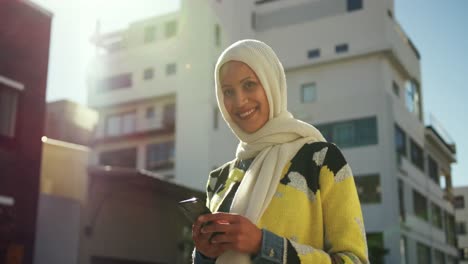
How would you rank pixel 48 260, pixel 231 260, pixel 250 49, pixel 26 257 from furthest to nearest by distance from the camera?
1. pixel 48 260
2. pixel 26 257
3. pixel 250 49
4. pixel 231 260

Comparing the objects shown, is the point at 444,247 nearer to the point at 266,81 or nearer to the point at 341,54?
the point at 341,54

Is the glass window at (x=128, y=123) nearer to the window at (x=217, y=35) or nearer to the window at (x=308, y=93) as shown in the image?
the window at (x=217, y=35)

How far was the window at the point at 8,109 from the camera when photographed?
12781 mm

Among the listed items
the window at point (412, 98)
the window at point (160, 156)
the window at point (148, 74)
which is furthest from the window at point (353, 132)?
the window at point (148, 74)

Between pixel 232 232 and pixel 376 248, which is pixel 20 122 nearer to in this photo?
pixel 232 232

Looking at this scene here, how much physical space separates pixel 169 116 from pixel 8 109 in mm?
23578

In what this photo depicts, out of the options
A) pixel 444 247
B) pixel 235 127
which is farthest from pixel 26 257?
pixel 444 247

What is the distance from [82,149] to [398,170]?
56.6ft

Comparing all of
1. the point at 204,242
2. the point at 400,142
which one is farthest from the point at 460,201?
the point at 204,242

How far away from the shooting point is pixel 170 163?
116 feet

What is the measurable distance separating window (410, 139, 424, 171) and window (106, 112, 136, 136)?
17.4 metres

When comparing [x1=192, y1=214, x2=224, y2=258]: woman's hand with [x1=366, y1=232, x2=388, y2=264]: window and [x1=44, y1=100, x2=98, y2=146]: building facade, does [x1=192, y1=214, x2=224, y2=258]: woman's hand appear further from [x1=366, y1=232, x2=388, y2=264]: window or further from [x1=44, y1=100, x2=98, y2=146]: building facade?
[x1=366, y1=232, x2=388, y2=264]: window

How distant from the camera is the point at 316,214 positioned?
1986 mm

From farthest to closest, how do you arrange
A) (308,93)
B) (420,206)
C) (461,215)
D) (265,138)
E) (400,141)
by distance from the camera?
1. (461,215)
2. (420,206)
3. (308,93)
4. (400,141)
5. (265,138)
